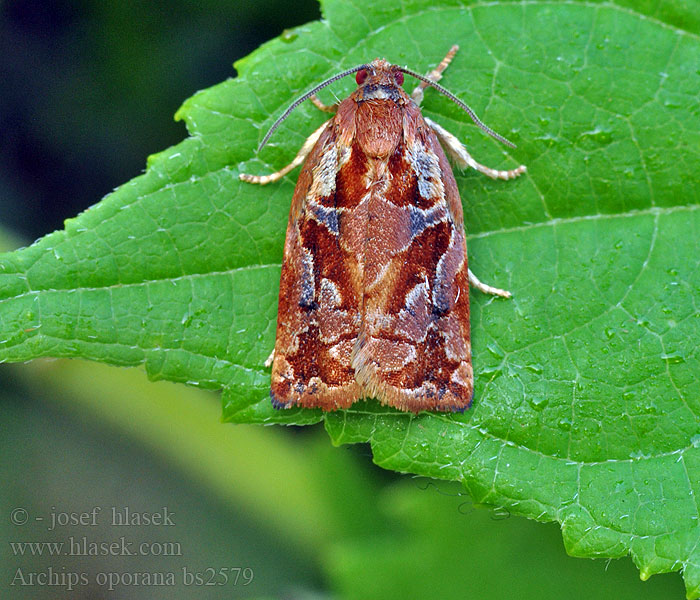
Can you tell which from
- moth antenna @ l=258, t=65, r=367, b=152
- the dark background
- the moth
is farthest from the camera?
the dark background

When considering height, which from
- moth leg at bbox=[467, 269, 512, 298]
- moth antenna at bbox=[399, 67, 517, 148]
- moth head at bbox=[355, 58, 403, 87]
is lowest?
moth leg at bbox=[467, 269, 512, 298]

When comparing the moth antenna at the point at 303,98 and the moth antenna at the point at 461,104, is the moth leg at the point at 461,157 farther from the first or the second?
the moth antenna at the point at 303,98

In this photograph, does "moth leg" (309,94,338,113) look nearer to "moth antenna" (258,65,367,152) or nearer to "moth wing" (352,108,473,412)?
"moth antenna" (258,65,367,152)

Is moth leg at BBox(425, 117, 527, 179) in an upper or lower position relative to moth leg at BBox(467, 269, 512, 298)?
upper

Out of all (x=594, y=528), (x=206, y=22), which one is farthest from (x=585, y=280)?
(x=206, y=22)

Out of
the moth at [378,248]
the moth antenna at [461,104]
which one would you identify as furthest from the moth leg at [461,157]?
the moth antenna at [461,104]

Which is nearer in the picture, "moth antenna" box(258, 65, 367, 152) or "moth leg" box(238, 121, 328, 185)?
"moth antenna" box(258, 65, 367, 152)

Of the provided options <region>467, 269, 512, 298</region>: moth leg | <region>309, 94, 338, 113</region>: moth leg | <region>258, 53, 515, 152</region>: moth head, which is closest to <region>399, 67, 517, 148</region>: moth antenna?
<region>258, 53, 515, 152</region>: moth head

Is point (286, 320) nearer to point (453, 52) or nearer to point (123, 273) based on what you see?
point (123, 273)
